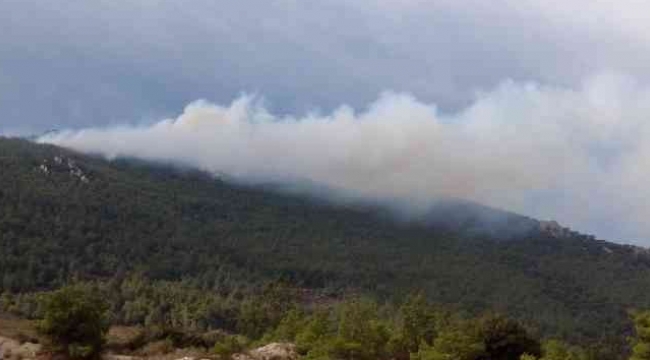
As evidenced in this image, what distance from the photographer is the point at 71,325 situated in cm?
6506

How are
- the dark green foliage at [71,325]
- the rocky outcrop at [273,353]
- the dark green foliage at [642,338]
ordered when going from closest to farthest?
the dark green foliage at [642,338] < the dark green foliage at [71,325] < the rocky outcrop at [273,353]

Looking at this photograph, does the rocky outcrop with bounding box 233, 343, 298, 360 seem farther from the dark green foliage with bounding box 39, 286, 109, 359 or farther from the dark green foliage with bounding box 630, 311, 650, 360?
the dark green foliage with bounding box 630, 311, 650, 360

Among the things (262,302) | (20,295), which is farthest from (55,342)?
(20,295)

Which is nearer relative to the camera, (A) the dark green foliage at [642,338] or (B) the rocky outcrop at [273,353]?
(A) the dark green foliage at [642,338]

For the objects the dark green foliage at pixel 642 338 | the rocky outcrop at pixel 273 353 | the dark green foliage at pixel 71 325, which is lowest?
the rocky outcrop at pixel 273 353

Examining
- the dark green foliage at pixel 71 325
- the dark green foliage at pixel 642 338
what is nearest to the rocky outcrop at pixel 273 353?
the dark green foliage at pixel 71 325

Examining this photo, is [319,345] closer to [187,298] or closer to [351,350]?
[351,350]

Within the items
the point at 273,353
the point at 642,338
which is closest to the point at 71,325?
the point at 273,353

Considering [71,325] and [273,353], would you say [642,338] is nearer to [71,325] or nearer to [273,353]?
[273,353]

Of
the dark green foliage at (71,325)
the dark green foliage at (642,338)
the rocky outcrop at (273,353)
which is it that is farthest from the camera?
the rocky outcrop at (273,353)

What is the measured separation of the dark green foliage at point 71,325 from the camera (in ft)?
211

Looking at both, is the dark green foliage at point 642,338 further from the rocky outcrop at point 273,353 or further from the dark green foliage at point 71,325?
the dark green foliage at point 71,325

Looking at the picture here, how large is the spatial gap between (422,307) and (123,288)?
10806cm

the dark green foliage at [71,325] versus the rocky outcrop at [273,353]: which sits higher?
the dark green foliage at [71,325]
